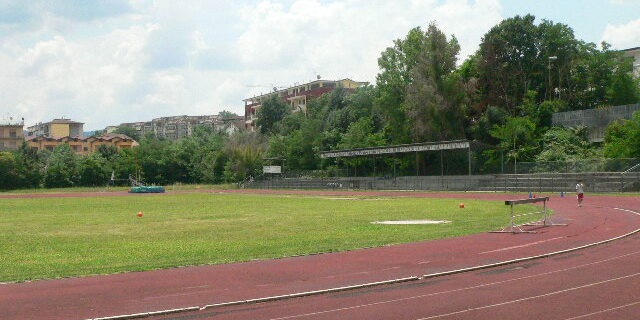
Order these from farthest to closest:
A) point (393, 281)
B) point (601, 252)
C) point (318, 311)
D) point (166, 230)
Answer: point (166, 230)
point (601, 252)
point (393, 281)
point (318, 311)

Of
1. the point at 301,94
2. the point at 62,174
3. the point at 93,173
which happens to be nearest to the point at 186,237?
the point at 62,174

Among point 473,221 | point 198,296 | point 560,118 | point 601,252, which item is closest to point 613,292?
point 601,252

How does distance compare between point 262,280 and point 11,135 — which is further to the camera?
point 11,135

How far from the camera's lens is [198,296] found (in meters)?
11.7

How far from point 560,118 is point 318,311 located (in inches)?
2402

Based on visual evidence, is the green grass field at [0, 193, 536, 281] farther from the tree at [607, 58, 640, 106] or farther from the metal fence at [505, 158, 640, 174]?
the tree at [607, 58, 640, 106]

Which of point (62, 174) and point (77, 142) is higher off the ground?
point (77, 142)

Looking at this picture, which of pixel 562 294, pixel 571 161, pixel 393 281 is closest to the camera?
pixel 562 294

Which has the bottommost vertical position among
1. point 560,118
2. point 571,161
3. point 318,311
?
point 318,311

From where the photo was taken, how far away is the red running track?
1095 cm

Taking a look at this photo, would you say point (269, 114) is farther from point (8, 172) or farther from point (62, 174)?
point (8, 172)

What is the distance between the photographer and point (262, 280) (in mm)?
13359

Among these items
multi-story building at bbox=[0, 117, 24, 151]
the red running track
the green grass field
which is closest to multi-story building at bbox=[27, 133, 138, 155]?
multi-story building at bbox=[0, 117, 24, 151]

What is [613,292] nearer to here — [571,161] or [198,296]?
[198,296]
